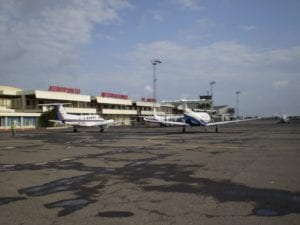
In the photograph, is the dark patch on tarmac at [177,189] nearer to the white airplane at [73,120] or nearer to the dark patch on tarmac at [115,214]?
the dark patch on tarmac at [115,214]

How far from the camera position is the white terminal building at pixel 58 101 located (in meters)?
79.6

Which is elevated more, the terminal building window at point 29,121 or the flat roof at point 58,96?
the flat roof at point 58,96

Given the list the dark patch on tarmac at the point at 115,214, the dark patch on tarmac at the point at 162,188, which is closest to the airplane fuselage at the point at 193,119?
the dark patch on tarmac at the point at 162,188

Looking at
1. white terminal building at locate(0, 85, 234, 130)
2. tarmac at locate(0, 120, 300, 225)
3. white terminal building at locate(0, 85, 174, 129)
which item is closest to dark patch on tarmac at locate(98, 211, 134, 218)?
tarmac at locate(0, 120, 300, 225)

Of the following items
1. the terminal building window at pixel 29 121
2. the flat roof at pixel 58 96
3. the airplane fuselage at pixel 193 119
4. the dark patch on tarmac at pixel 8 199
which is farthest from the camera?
the flat roof at pixel 58 96

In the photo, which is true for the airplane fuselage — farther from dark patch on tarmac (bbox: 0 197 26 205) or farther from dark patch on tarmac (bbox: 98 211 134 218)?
dark patch on tarmac (bbox: 98 211 134 218)

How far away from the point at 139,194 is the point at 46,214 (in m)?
2.79

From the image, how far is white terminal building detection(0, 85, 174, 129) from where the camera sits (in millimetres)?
79625

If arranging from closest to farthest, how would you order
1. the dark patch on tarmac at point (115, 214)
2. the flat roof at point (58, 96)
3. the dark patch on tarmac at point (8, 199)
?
the dark patch on tarmac at point (115, 214)
the dark patch on tarmac at point (8, 199)
the flat roof at point (58, 96)

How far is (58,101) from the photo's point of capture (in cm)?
9038

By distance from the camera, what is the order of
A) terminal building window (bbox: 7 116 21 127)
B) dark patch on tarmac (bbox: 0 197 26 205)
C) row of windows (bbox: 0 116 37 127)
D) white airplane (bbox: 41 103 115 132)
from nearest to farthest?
1. dark patch on tarmac (bbox: 0 197 26 205)
2. white airplane (bbox: 41 103 115 132)
3. row of windows (bbox: 0 116 37 127)
4. terminal building window (bbox: 7 116 21 127)

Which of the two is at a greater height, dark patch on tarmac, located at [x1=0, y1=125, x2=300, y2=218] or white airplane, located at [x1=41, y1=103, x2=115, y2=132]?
white airplane, located at [x1=41, y1=103, x2=115, y2=132]

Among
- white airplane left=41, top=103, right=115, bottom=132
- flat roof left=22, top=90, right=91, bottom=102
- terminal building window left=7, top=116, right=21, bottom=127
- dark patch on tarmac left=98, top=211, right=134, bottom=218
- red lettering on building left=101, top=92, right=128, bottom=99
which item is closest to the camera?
dark patch on tarmac left=98, top=211, right=134, bottom=218

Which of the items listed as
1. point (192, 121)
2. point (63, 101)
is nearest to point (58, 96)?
point (63, 101)
